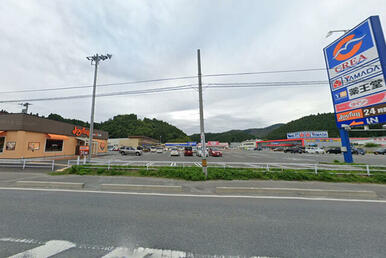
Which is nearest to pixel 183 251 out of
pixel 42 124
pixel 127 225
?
pixel 127 225

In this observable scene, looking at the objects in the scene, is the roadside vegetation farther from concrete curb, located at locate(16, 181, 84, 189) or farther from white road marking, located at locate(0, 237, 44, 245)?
white road marking, located at locate(0, 237, 44, 245)

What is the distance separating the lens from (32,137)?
1825 cm

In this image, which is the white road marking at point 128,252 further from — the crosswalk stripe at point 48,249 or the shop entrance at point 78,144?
the shop entrance at point 78,144

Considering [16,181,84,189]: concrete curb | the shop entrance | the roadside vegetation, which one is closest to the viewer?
[16,181,84,189]: concrete curb

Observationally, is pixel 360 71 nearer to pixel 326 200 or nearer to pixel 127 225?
pixel 326 200

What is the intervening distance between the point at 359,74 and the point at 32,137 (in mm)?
34910

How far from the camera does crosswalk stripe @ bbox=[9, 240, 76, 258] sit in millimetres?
2426

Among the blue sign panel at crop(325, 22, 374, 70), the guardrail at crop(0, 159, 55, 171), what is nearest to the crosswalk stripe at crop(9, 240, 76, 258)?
the guardrail at crop(0, 159, 55, 171)

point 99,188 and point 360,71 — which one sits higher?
point 360,71

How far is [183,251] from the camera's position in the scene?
8.54 feet

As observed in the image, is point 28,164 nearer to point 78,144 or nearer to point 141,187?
point 78,144

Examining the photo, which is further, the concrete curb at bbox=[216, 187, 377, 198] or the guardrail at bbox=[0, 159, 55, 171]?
the guardrail at bbox=[0, 159, 55, 171]

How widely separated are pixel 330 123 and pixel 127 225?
112 metres

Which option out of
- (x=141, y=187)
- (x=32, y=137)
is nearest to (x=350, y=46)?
(x=141, y=187)
